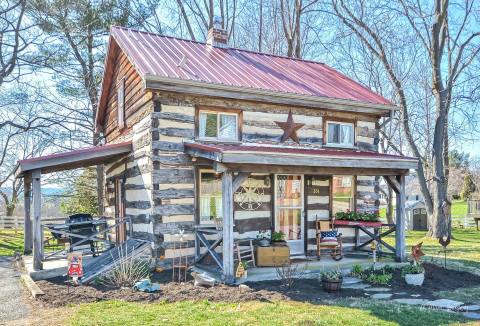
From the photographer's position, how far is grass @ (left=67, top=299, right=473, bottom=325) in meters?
5.96

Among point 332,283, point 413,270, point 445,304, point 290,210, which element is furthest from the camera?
point 290,210

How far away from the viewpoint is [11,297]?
7.86 metres

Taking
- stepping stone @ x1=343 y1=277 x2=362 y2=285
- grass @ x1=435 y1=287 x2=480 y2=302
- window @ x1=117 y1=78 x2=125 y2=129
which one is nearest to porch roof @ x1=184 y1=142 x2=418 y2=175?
stepping stone @ x1=343 y1=277 x2=362 y2=285

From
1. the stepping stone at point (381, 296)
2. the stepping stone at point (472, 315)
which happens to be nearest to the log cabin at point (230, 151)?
the stepping stone at point (381, 296)

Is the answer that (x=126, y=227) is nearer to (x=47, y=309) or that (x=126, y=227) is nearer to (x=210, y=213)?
(x=210, y=213)

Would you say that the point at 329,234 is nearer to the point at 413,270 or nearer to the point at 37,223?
the point at 413,270

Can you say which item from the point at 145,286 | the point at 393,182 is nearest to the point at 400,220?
the point at 393,182

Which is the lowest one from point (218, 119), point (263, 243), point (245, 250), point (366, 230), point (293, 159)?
point (245, 250)

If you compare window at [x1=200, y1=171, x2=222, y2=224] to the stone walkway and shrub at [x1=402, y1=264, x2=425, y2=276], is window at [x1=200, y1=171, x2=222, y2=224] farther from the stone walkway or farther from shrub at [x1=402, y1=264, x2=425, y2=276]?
shrub at [x1=402, y1=264, x2=425, y2=276]

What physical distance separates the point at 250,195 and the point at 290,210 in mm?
1254

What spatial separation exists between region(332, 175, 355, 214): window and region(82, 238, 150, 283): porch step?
210 inches

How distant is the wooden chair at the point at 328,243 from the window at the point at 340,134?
230cm

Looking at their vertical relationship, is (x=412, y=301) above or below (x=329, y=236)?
below

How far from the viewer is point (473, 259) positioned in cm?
1260
